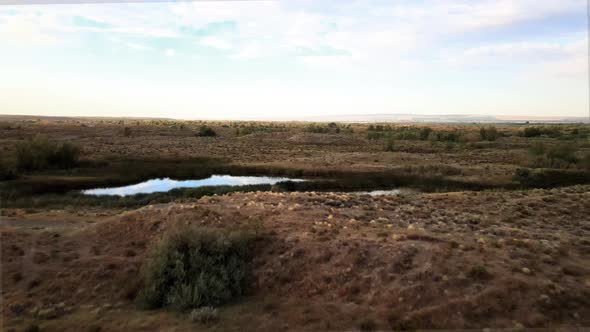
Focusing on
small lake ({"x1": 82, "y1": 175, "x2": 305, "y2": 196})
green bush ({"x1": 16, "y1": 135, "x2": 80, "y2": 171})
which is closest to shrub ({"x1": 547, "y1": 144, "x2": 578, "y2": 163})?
small lake ({"x1": 82, "y1": 175, "x2": 305, "y2": 196})

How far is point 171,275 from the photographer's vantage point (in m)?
10.3

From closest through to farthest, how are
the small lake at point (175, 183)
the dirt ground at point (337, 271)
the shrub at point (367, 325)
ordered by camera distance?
the shrub at point (367, 325), the dirt ground at point (337, 271), the small lake at point (175, 183)

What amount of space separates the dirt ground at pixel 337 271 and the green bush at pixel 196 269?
426 millimetres

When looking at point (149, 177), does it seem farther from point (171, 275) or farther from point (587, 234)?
point (587, 234)

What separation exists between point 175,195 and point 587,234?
21454 millimetres

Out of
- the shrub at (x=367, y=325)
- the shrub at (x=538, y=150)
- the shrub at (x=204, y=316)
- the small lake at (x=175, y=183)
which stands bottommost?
the small lake at (x=175, y=183)

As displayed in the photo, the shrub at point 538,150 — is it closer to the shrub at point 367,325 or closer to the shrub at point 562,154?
the shrub at point 562,154

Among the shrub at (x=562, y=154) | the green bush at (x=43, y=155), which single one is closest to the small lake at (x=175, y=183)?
the green bush at (x=43, y=155)

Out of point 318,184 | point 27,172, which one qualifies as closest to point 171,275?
point 318,184

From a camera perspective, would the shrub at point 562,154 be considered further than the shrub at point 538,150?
No

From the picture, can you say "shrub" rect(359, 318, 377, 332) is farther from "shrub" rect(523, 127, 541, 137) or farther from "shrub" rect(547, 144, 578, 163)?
"shrub" rect(523, 127, 541, 137)

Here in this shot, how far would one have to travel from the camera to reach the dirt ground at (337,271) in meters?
8.23

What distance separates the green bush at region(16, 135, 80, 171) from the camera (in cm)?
3334

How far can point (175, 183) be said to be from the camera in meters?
32.4
